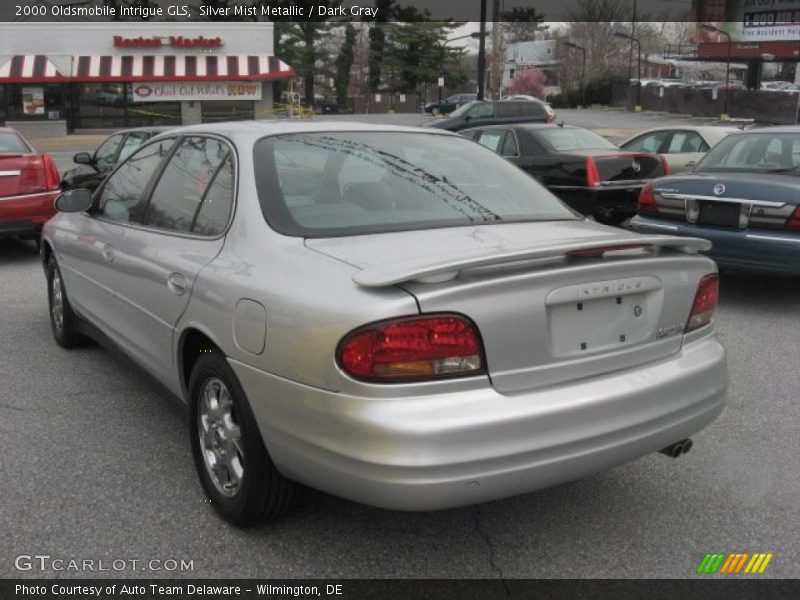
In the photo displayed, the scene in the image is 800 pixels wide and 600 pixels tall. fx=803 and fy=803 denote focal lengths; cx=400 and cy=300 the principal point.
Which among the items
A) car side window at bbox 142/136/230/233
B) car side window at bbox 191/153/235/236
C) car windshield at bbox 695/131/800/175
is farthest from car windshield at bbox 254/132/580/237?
car windshield at bbox 695/131/800/175

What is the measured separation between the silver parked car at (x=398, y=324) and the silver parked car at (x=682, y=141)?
29.7ft

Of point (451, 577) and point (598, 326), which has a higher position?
point (598, 326)

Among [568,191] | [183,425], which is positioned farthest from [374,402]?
[568,191]

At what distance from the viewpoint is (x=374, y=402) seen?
2451 millimetres

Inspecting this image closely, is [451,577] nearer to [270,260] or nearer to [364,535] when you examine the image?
[364,535]

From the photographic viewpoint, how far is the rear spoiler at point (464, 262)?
2.47 metres

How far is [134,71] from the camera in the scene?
37.8m

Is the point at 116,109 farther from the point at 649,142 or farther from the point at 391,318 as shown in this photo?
the point at 391,318

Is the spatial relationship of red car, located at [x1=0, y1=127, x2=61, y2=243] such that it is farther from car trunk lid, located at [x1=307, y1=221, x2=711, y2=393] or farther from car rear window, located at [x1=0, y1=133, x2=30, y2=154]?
car trunk lid, located at [x1=307, y1=221, x2=711, y2=393]

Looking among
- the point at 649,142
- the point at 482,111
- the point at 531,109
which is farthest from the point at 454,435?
the point at 531,109

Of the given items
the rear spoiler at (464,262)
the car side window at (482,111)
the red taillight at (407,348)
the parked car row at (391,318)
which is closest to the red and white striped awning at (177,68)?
the car side window at (482,111)

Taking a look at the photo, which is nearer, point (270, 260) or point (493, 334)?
point (493, 334)

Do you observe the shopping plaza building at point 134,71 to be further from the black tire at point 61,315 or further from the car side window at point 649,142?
the black tire at point 61,315

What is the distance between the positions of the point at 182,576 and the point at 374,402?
3.39ft
